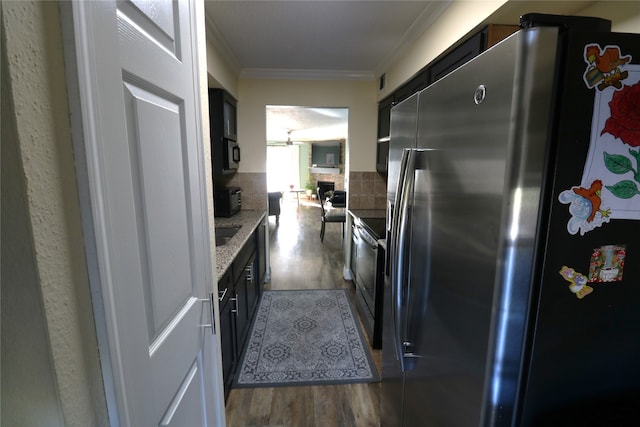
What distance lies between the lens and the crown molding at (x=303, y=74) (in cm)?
337

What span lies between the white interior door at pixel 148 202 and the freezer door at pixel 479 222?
786 millimetres

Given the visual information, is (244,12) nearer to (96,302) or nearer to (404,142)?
(404,142)

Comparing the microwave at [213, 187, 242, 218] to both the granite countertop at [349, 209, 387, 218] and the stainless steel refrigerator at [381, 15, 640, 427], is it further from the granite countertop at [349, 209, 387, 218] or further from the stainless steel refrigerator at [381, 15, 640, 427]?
the stainless steel refrigerator at [381, 15, 640, 427]

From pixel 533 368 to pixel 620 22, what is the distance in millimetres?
1473

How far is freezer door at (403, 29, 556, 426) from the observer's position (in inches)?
24.8

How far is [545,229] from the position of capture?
0.66 meters

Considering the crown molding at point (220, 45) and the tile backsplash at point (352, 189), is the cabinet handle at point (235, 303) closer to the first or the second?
the tile backsplash at point (352, 189)

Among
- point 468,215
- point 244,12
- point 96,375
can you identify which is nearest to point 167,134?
point 96,375

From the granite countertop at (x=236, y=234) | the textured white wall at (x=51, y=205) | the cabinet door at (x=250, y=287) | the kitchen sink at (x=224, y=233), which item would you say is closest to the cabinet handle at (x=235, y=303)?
the granite countertop at (x=236, y=234)

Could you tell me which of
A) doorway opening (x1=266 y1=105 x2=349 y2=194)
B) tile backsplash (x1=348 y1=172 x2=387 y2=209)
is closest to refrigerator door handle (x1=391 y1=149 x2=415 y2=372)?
tile backsplash (x1=348 y1=172 x2=387 y2=209)

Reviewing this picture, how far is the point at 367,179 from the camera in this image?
3.71m

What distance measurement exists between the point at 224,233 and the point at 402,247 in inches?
80.4

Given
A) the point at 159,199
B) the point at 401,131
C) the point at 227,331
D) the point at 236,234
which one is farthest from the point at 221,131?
the point at 159,199

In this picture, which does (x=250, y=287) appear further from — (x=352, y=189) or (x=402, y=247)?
(x=402, y=247)
